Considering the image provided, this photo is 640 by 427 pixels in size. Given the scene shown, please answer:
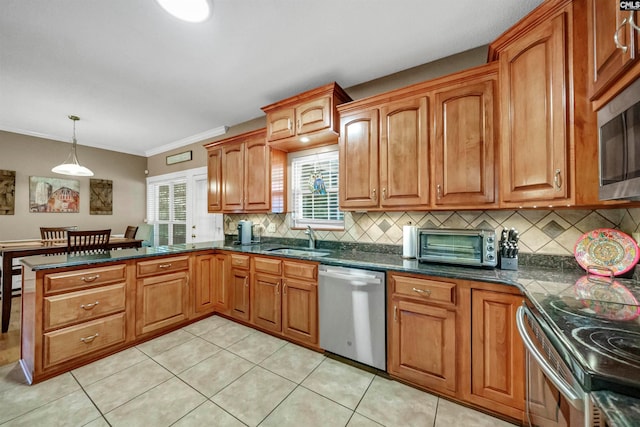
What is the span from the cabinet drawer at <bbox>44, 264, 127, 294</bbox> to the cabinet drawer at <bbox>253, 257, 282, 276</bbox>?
3.87ft

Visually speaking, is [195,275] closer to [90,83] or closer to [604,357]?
[90,83]

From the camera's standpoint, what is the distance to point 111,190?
498 centimetres

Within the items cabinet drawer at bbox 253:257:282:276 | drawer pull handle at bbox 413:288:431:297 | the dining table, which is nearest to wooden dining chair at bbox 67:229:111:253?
the dining table

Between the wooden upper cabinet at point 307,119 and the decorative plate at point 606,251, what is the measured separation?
2050mm

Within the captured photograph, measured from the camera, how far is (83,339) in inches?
79.2

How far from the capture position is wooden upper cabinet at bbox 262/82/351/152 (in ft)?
7.95

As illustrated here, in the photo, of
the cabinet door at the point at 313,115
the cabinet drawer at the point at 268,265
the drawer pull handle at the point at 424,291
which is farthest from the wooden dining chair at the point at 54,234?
the drawer pull handle at the point at 424,291

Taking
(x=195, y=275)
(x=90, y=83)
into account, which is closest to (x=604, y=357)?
(x=195, y=275)

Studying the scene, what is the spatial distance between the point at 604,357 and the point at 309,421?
1472mm

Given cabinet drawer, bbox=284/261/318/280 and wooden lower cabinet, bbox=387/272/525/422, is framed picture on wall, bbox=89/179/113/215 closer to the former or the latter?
cabinet drawer, bbox=284/261/318/280

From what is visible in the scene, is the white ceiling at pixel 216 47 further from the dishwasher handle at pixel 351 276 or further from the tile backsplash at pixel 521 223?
the dishwasher handle at pixel 351 276

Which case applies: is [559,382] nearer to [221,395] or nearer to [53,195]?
[221,395]

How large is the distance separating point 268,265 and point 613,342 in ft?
7.46

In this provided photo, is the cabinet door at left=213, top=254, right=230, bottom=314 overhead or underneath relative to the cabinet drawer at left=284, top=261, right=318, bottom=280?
underneath
